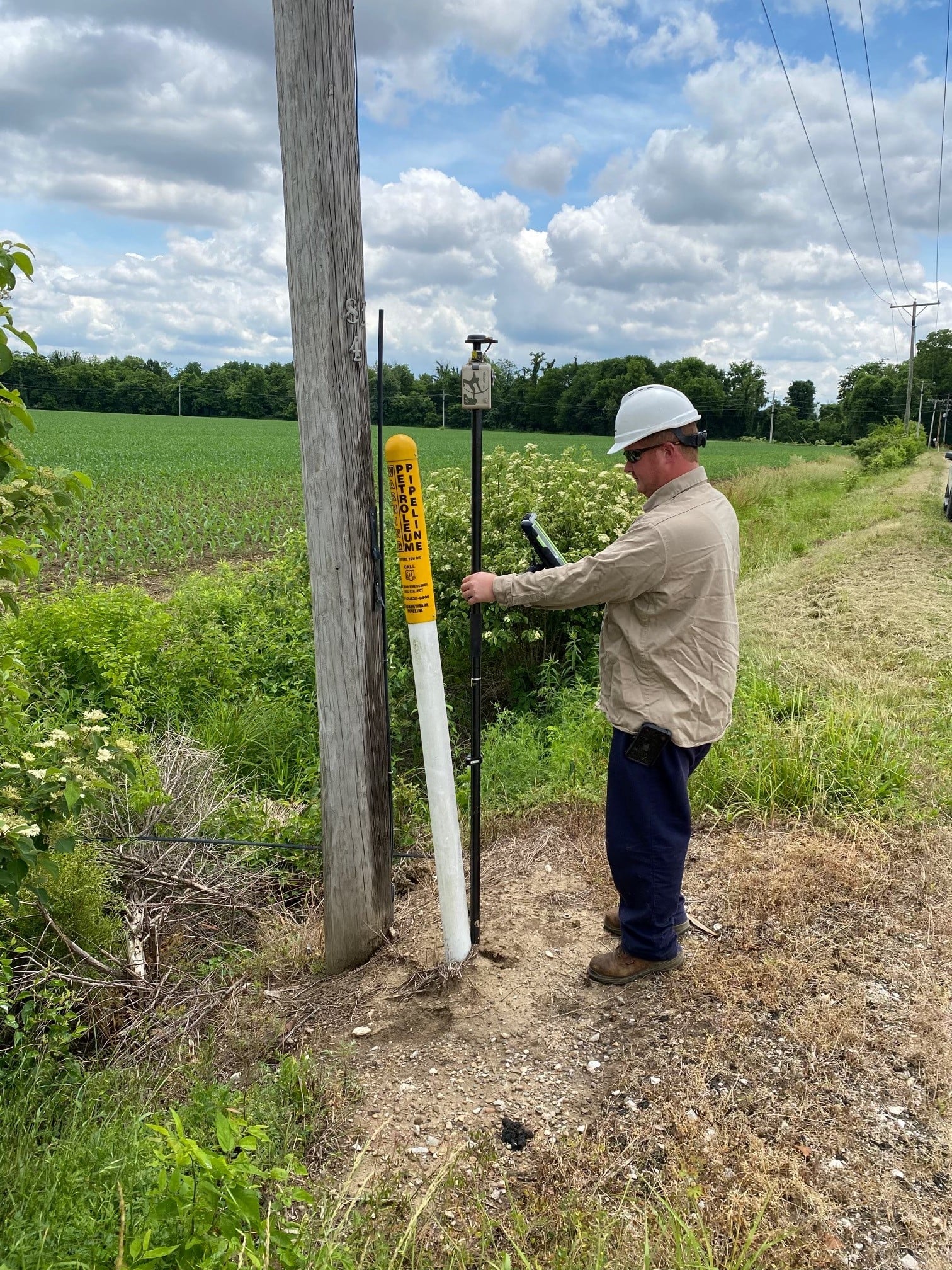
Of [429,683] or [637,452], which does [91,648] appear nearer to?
[429,683]

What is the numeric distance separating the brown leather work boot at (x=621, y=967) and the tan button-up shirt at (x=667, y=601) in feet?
2.93

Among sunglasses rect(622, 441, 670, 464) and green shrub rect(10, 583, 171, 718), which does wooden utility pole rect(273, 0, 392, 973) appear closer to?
sunglasses rect(622, 441, 670, 464)

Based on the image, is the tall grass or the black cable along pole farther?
the black cable along pole

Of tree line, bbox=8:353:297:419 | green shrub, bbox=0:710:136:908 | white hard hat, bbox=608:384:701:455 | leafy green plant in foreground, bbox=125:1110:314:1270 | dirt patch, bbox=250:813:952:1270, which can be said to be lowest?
dirt patch, bbox=250:813:952:1270

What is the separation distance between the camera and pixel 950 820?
4.40 meters

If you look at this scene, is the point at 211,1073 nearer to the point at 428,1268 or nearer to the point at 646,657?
the point at 428,1268

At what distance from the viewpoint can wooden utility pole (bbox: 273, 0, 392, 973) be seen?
2.74 meters

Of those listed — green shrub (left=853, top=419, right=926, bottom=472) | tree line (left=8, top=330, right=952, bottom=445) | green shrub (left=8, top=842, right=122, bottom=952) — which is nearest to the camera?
green shrub (left=8, top=842, right=122, bottom=952)

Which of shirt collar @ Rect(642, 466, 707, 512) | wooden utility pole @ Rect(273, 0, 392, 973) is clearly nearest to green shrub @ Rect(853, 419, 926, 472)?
shirt collar @ Rect(642, 466, 707, 512)

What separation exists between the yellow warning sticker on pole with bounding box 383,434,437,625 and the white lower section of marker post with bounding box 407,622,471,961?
0.08 m

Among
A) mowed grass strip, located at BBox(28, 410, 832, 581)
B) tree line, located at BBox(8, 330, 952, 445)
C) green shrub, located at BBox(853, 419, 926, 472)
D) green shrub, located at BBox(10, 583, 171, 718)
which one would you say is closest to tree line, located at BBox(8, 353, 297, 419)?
tree line, located at BBox(8, 330, 952, 445)

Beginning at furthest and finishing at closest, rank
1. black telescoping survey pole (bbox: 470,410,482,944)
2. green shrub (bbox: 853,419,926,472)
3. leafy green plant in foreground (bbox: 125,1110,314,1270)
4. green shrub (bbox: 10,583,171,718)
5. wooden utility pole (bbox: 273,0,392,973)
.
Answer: green shrub (bbox: 853,419,926,472), green shrub (bbox: 10,583,171,718), black telescoping survey pole (bbox: 470,410,482,944), wooden utility pole (bbox: 273,0,392,973), leafy green plant in foreground (bbox: 125,1110,314,1270)

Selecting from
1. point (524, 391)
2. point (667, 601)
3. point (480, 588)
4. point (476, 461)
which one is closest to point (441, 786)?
point (480, 588)

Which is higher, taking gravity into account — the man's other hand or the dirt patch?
the man's other hand
